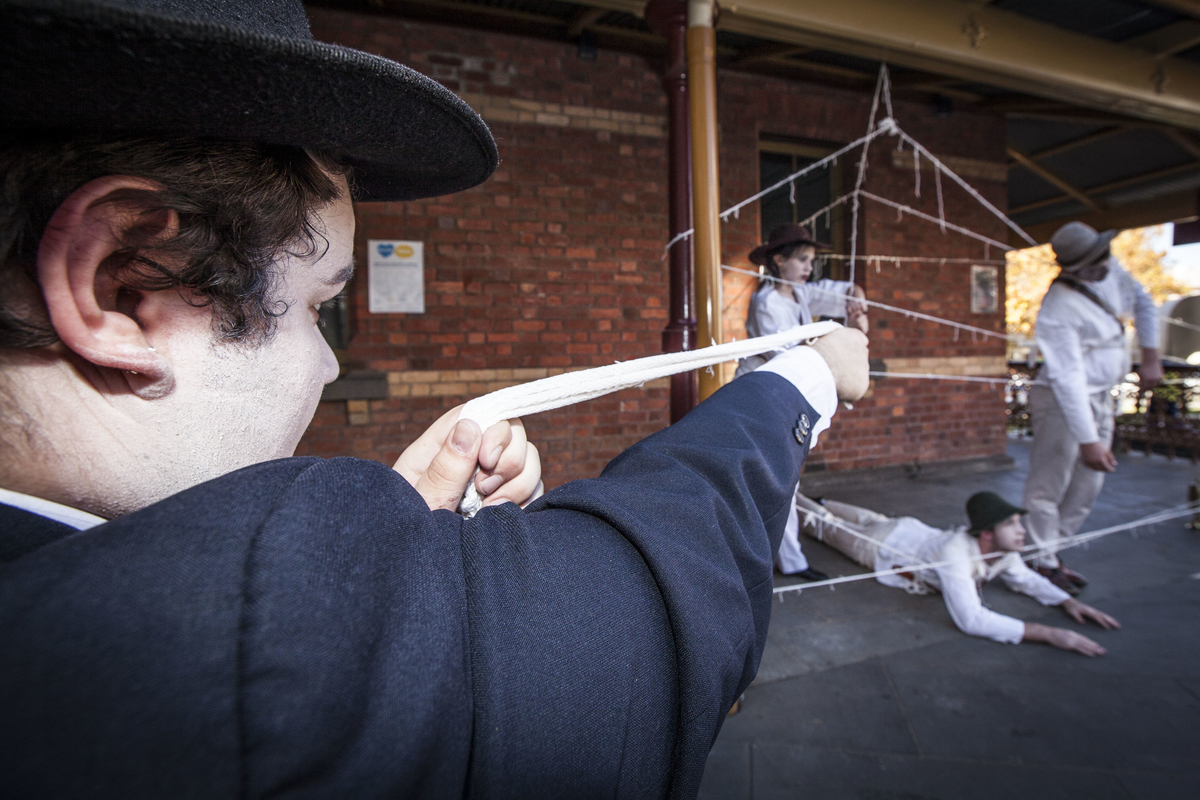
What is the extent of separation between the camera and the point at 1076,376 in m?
3.08

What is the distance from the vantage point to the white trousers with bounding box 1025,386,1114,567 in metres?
3.25

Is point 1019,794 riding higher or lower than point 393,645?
lower

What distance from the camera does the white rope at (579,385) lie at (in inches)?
31.6

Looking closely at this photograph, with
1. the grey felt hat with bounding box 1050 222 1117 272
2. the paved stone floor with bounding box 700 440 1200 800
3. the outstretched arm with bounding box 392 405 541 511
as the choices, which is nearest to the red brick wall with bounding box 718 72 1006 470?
the grey felt hat with bounding box 1050 222 1117 272

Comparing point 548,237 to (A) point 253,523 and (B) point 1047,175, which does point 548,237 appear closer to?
(A) point 253,523

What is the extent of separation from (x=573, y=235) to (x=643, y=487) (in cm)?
418

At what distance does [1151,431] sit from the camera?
6984 millimetres

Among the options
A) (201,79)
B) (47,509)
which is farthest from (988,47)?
(47,509)

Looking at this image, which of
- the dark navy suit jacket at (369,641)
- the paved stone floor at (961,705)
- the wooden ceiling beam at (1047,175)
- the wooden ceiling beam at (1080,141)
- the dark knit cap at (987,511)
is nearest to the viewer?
the dark navy suit jacket at (369,641)

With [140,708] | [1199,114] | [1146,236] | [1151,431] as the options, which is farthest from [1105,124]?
[1146,236]

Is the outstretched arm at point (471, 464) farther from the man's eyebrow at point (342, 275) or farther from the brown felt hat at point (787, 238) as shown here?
the brown felt hat at point (787, 238)

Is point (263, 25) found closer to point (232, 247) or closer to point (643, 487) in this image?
point (232, 247)

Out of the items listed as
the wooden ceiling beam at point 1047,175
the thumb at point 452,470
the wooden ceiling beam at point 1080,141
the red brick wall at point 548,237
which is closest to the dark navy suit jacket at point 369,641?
the thumb at point 452,470

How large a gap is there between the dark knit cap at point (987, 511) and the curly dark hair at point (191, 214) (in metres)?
3.43
